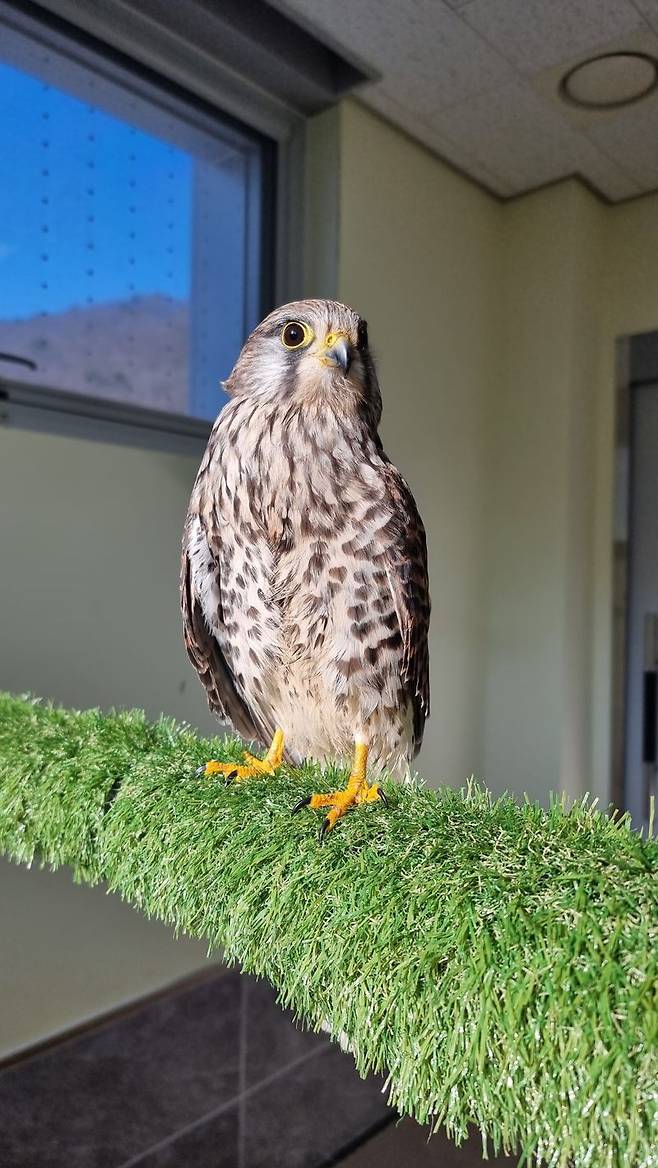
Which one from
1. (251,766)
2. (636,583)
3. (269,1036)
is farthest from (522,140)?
(269,1036)

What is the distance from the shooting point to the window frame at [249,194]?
1555 mm

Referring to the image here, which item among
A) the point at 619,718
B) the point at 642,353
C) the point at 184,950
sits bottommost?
the point at 184,950

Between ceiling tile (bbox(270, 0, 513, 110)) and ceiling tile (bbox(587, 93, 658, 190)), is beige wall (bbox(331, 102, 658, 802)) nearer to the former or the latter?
ceiling tile (bbox(587, 93, 658, 190))

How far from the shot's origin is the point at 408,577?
90cm

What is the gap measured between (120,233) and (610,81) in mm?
1360

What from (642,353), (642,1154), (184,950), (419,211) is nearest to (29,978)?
(184,950)

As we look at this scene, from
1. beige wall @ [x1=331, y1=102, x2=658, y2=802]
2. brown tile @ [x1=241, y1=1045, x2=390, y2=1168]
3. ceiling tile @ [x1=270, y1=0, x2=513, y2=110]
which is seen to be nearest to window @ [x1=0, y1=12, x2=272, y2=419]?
ceiling tile @ [x1=270, y1=0, x2=513, y2=110]

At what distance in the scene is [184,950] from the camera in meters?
1.77

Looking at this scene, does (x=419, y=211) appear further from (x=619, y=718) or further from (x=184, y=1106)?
(x=184, y=1106)

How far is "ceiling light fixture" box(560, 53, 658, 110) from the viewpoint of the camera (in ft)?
6.15

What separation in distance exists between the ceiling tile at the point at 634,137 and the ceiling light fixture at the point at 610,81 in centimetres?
5

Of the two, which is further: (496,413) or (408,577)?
(496,413)

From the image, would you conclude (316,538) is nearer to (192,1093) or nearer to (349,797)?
(349,797)

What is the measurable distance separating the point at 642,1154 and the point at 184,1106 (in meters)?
1.46
